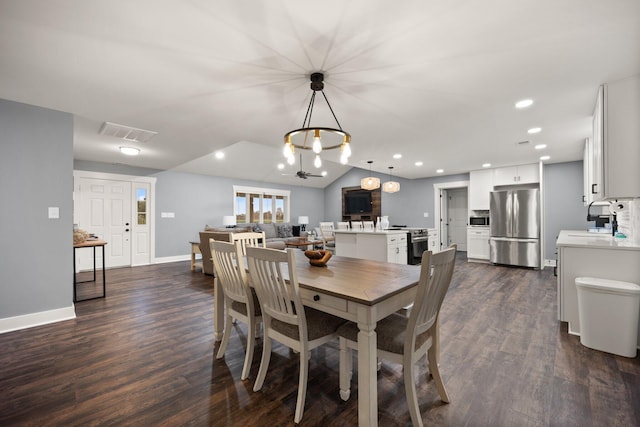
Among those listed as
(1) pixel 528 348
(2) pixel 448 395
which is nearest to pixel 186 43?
(2) pixel 448 395

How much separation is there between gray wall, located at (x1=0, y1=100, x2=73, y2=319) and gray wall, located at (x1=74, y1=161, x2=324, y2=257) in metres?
3.33

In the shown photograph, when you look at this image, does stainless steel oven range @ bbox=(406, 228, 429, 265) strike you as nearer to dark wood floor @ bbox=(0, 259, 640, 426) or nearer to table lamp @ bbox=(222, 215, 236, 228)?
dark wood floor @ bbox=(0, 259, 640, 426)

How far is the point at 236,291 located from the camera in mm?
2119

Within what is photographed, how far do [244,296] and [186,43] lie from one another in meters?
1.77

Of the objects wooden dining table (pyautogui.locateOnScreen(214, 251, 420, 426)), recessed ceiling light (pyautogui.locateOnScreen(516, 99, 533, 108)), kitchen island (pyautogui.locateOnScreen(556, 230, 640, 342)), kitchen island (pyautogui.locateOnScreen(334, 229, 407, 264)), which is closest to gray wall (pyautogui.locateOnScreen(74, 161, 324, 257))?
kitchen island (pyautogui.locateOnScreen(334, 229, 407, 264))

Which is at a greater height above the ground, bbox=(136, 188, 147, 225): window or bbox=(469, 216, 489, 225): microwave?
bbox=(136, 188, 147, 225): window

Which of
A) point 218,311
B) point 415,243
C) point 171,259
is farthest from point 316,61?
point 171,259

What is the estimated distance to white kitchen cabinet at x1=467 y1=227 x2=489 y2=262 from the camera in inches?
264

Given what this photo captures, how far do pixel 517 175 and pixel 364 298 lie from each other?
665cm

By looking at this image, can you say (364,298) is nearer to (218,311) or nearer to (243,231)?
(218,311)

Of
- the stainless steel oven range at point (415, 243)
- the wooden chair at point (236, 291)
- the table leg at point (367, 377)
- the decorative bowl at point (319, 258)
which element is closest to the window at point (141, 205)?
the wooden chair at point (236, 291)

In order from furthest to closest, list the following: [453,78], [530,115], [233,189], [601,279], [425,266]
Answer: [233,189] < [530,115] < [601,279] < [453,78] < [425,266]

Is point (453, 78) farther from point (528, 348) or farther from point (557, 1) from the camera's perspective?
point (528, 348)

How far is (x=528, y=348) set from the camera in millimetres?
2414
